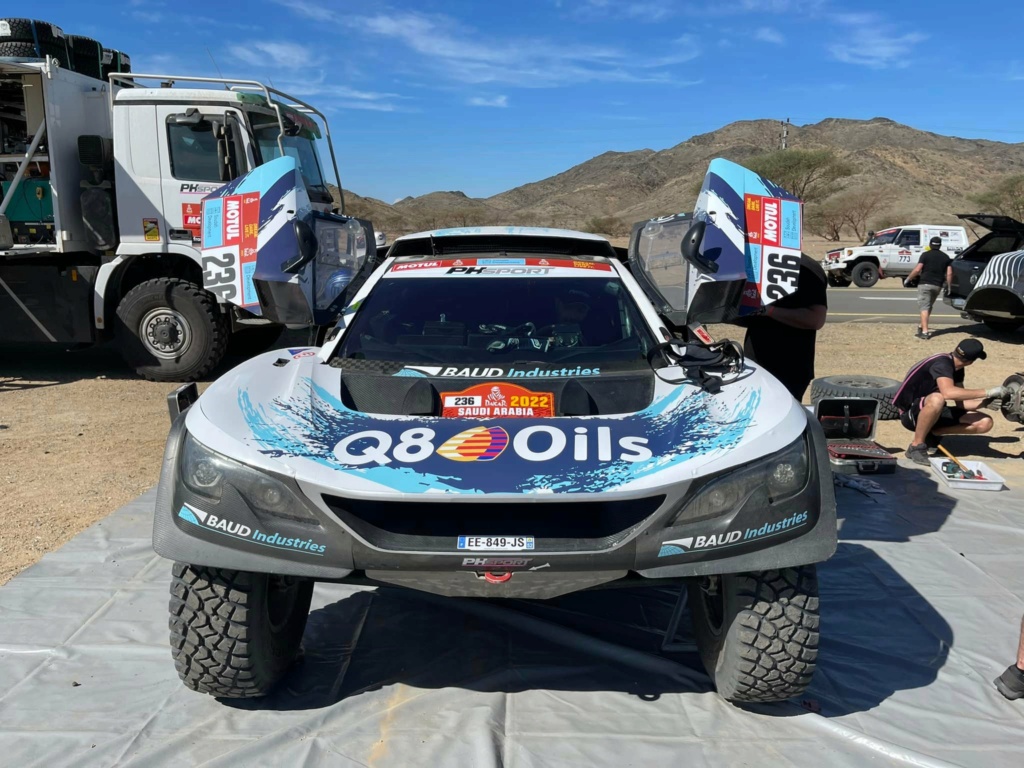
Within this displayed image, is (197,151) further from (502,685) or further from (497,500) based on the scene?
(497,500)

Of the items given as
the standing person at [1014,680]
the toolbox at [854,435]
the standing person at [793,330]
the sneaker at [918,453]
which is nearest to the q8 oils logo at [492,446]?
the standing person at [1014,680]

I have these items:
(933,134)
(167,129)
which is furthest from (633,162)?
(167,129)

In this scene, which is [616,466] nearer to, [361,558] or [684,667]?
[361,558]

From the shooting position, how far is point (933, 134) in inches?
6383

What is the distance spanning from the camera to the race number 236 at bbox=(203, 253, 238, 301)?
4383mm

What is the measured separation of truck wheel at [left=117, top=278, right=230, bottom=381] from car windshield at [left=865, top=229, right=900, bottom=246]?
21923 millimetres

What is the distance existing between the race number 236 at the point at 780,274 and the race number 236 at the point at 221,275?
2.68 metres

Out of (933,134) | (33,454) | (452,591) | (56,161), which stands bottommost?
(33,454)

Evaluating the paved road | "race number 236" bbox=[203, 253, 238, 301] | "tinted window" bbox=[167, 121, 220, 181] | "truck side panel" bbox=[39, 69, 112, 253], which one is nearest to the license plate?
"race number 236" bbox=[203, 253, 238, 301]

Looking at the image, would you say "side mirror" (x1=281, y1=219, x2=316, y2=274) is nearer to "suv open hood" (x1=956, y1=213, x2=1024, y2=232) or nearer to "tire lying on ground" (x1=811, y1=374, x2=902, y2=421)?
"tire lying on ground" (x1=811, y1=374, x2=902, y2=421)

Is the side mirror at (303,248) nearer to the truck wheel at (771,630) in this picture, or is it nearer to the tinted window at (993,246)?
the truck wheel at (771,630)

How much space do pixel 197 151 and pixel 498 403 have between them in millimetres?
6596

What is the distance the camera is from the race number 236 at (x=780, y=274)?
4.39 meters

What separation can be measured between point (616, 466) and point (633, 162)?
136 metres
